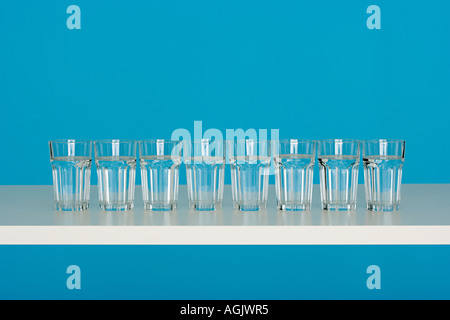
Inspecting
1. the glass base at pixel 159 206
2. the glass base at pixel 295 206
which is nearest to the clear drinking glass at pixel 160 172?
the glass base at pixel 159 206

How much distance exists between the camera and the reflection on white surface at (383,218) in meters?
1.16

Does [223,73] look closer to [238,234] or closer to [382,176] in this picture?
[382,176]

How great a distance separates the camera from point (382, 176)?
1.29m

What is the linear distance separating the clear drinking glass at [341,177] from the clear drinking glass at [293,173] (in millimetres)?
31

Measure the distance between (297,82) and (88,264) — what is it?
1.41 m

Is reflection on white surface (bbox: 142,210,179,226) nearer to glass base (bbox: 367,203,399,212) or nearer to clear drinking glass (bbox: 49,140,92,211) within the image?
clear drinking glass (bbox: 49,140,92,211)

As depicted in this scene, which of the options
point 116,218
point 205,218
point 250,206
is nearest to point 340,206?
point 250,206

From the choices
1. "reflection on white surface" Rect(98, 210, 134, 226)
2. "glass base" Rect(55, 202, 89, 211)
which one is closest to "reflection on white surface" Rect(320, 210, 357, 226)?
"reflection on white surface" Rect(98, 210, 134, 226)

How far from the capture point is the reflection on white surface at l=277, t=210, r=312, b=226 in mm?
1161

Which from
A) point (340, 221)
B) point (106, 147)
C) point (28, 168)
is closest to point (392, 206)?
point (340, 221)

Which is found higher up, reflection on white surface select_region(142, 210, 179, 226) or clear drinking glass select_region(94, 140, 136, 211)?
clear drinking glass select_region(94, 140, 136, 211)

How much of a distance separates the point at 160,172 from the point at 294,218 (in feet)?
0.90

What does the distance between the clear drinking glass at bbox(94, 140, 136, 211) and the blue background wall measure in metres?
2.12

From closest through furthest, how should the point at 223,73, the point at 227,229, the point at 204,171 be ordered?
the point at 227,229, the point at 204,171, the point at 223,73
